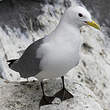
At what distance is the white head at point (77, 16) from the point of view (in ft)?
7.60

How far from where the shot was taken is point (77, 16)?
2318 millimetres

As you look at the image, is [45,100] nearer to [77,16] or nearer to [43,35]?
[77,16]

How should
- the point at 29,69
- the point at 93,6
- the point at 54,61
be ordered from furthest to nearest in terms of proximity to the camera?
the point at 93,6, the point at 29,69, the point at 54,61

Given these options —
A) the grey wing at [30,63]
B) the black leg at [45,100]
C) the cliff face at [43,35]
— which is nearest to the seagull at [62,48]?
the grey wing at [30,63]

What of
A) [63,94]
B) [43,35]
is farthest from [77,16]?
[43,35]

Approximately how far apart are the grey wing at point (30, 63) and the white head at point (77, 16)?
0.33 m

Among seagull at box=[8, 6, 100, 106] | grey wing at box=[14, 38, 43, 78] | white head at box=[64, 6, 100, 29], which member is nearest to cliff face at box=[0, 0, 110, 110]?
grey wing at box=[14, 38, 43, 78]

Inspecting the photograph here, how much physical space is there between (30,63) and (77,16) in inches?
22.5

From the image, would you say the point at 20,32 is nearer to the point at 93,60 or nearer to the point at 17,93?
the point at 93,60

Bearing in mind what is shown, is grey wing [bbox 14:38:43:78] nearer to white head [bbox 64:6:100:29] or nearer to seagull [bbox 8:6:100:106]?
seagull [bbox 8:6:100:106]

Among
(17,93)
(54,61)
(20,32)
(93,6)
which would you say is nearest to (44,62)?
(54,61)

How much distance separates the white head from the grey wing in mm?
330

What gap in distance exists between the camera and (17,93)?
280cm

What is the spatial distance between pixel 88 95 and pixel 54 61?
68 cm
